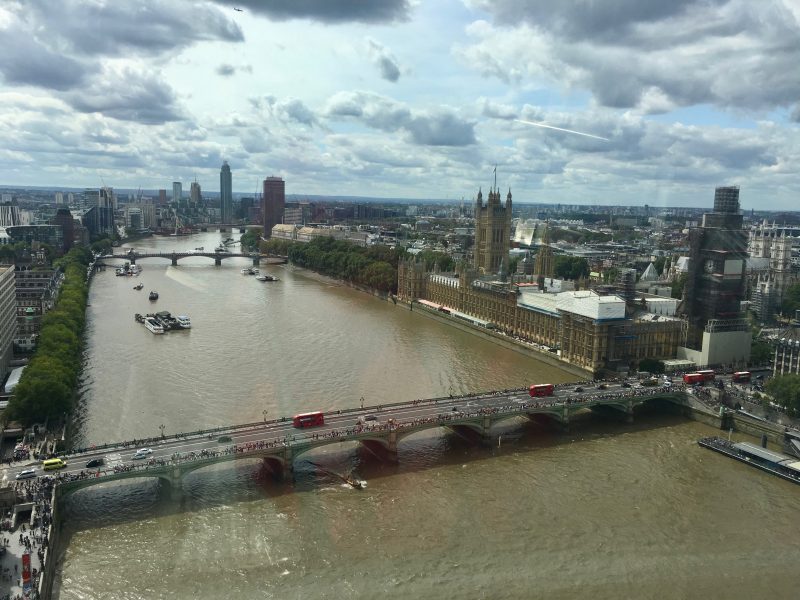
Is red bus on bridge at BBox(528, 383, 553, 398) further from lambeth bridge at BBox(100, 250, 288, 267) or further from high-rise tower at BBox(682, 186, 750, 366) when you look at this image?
lambeth bridge at BBox(100, 250, 288, 267)

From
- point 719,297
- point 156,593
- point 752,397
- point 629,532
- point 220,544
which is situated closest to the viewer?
point 156,593

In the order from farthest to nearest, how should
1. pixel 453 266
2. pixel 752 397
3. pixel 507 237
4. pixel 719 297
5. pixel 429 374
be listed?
1. pixel 453 266
2. pixel 507 237
3. pixel 719 297
4. pixel 429 374
5. pixel 752 397

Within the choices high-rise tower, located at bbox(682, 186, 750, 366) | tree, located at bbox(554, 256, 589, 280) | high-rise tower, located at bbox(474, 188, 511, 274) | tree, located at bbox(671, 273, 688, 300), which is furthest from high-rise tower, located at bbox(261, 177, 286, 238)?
high-rise tower, located at bbox(682, 186, 750, 366)

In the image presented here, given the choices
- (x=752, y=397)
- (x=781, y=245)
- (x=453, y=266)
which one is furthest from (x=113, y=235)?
(x=752, y=397)

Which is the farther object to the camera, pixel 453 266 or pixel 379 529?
pixel 453 266

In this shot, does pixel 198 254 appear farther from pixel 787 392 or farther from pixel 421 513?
pixel 421 513

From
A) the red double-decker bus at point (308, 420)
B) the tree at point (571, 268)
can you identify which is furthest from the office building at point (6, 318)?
the tree at point (571, 268)

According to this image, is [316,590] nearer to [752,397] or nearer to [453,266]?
[752,397]
